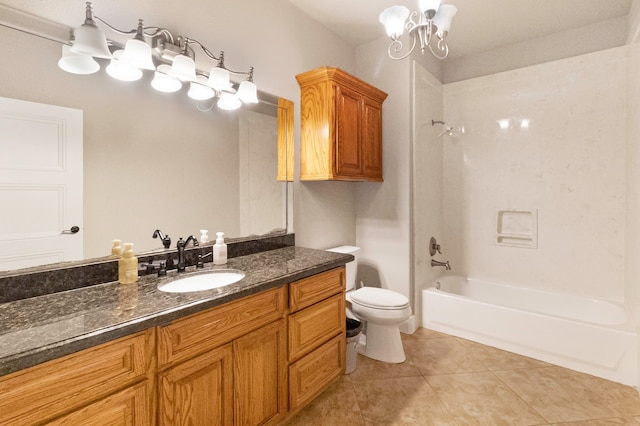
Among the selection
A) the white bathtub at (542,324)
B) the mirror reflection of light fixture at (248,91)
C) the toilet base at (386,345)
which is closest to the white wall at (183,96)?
the mirror reflection of light fixture at (248,91)

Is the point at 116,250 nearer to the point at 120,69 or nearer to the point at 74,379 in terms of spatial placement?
the point at 74,379

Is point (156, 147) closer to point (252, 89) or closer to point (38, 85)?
point (38, 85)

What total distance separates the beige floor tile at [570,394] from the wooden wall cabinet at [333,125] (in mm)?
1798

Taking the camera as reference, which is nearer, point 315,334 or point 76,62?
point 76,62

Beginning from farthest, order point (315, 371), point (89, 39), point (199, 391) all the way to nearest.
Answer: point (315, 371) < point (89, 39) < point (199, 391)

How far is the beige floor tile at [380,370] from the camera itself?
6.95ft

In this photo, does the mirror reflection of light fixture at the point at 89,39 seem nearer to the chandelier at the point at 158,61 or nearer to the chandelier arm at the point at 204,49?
the chandelier at the point at 158,61

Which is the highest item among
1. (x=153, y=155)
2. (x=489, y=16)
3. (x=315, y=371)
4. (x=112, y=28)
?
(x=489, y=16)

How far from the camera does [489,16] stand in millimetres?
2588

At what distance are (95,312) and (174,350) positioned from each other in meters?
0.29

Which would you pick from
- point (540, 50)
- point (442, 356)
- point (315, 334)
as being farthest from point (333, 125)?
point (540, 50)

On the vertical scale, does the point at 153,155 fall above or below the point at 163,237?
above

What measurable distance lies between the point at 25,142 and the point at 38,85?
0.24m

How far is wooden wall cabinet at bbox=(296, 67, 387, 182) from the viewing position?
2.27 meters
